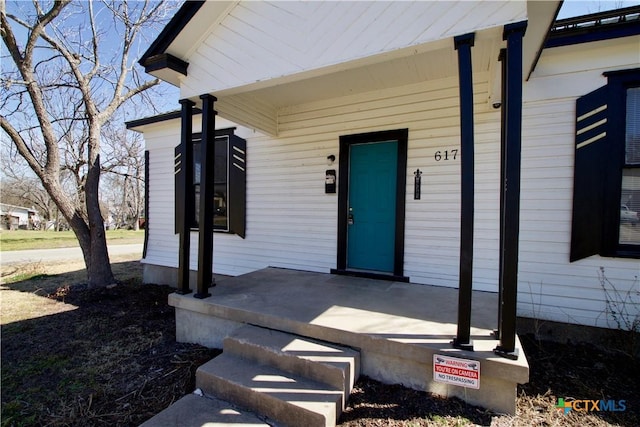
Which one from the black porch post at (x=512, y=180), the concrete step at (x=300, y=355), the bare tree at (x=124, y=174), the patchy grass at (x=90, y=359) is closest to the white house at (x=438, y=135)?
the black porch post at (x=512, y=180)

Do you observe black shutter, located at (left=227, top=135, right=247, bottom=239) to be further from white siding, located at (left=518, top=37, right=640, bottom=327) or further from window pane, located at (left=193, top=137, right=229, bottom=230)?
white siding, located at (left=518, top=37, right=640, bottom=327)

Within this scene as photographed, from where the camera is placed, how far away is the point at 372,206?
4055 mm

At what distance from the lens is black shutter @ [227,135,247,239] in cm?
497

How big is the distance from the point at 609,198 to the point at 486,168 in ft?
3.63

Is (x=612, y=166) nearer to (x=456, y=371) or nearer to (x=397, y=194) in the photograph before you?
(x=397, y=194)

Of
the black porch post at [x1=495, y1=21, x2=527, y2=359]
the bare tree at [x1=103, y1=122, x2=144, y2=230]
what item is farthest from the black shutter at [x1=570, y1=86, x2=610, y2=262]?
the bare tree at [x1=103, y1=122, x2=144, y2=230]

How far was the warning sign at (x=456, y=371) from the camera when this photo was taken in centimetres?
197

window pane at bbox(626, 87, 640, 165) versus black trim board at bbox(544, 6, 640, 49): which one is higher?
black trim board at bbox(544, 6, 640, 49)

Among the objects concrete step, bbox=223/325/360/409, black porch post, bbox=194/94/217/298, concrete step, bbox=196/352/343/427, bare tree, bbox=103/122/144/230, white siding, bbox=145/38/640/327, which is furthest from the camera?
bare tree, bbox=103/122/144/230

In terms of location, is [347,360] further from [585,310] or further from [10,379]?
[10,379]

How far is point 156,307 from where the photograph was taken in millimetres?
4453

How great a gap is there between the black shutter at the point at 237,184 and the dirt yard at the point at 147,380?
5.42 ft

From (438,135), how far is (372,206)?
1204 millimetres

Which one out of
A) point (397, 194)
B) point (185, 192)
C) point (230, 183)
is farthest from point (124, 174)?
point (397, 194)
